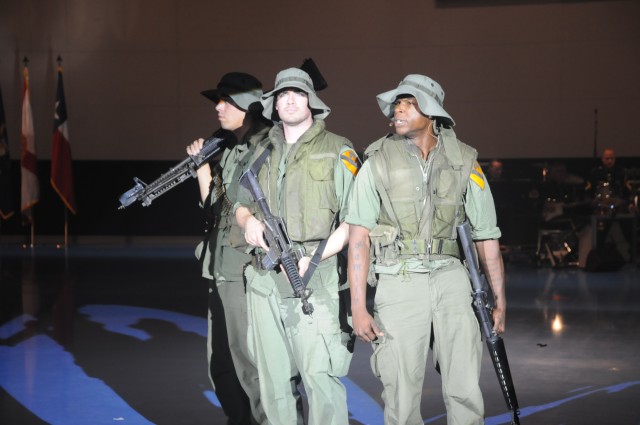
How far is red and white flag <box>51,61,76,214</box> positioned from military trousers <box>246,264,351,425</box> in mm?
11798

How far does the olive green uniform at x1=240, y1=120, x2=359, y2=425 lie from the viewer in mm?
4145

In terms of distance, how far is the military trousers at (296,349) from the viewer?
13.4ft

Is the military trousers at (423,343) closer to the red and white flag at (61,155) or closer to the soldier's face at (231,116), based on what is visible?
the soldier's face at (231,116)

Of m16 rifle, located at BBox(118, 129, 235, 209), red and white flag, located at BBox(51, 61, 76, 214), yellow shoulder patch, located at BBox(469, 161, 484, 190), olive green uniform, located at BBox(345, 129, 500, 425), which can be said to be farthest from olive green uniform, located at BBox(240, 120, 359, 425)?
red and white flag, located at BBox(51, 61, 76, 214)

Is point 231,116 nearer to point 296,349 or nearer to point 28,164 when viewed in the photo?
point 296,349

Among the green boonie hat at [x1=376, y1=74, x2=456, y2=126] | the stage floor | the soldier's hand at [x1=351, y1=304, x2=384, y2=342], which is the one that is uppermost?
the green boonie hat at [x1=376, y1=74, x2=456, y2=126]

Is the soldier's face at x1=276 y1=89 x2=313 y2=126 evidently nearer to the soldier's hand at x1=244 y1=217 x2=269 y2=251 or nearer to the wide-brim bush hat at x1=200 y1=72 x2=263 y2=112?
the soldier's hand at x1=244 y1=217 x2=269 y2=251

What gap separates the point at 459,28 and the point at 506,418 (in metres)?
11.9

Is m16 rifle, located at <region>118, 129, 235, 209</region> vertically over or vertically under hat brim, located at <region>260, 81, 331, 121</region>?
under

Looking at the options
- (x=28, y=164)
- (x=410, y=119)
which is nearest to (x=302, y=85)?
(x=410, y=119)

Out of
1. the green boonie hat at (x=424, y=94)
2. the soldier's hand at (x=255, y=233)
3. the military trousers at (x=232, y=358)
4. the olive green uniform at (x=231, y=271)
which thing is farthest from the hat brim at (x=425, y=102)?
the military trousers at (x=232, y=358)

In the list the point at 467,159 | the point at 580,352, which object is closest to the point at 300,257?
the point at 467,159

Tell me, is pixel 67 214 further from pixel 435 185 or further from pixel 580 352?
pixel 435 185

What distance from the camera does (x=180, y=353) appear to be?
23.7 feet
